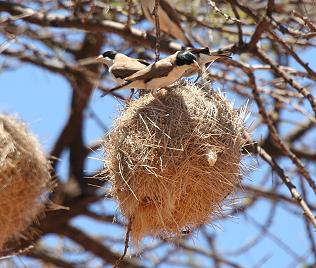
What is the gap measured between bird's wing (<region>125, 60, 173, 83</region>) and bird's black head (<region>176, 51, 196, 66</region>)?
40 millimetres

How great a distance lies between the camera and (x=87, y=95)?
543 cm

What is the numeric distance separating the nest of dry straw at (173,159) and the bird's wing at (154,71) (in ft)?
0.29

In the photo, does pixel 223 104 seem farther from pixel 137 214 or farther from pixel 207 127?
pixel 137 214

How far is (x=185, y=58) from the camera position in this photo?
2.81 metres

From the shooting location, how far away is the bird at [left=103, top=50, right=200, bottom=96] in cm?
275

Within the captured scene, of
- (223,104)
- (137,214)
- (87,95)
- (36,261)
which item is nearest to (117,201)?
(137,214)

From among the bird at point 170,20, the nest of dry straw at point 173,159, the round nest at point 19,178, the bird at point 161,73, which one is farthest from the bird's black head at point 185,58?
the bird at point 170,20

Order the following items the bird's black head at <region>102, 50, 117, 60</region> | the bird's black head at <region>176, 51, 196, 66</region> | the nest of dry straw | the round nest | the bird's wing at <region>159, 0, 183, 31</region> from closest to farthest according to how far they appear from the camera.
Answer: the nest of dry straw, the bird's black head at <region>176, 51, 196, 66</region>, the bird's black head at <region>102, 50, 117, 60</region>, the round nest, the bird's wing at <region>159, 0, 183, 31</region>

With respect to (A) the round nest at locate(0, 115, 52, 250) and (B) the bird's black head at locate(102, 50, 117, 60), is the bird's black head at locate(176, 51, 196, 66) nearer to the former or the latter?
(B) the bird's black head at locate(102, 50, 117, 60)

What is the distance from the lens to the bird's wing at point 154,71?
9.00ft

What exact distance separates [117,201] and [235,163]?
1.32 ft

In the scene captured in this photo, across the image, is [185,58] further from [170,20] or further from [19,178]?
[170,20]

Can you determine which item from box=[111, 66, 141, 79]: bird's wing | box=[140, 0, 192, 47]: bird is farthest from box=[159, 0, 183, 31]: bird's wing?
box=[111, 66, 141, 79]: bird's wing

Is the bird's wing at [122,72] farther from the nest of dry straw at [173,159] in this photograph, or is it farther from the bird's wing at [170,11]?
the bird's wing at [170,11]
